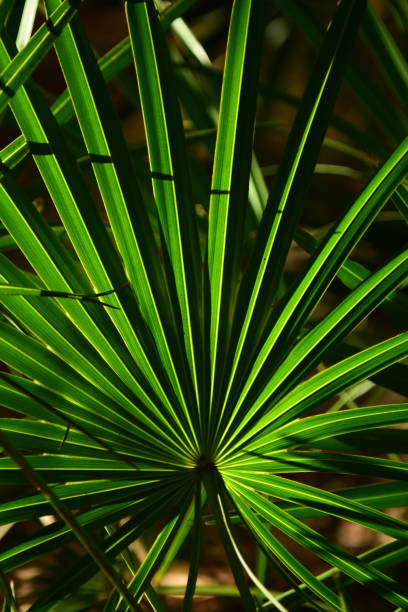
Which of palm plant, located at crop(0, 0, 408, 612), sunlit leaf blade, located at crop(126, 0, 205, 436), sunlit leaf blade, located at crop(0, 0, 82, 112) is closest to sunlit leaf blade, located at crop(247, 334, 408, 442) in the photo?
palm plant, located at crop(0, 0, 408, 612)

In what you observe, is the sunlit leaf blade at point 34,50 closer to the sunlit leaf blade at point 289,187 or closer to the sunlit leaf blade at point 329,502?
the sunlit leaf blade at point 289,187

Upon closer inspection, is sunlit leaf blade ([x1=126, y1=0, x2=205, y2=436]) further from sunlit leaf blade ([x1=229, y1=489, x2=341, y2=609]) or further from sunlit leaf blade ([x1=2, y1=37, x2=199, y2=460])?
Answer: sunlit leaf blade ([x1=229, y1=489, x2=341, y2=609])

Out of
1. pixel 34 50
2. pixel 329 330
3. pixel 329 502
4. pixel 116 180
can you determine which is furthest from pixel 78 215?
pixel 329 502

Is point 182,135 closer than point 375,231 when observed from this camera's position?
Yes

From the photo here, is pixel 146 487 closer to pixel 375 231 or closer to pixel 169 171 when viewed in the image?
pixel 169 171

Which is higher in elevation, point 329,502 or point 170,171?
point 170,171

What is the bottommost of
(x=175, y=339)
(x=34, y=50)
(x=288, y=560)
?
(x=288, y=560)

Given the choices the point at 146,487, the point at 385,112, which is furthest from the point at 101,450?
the point at 385,112

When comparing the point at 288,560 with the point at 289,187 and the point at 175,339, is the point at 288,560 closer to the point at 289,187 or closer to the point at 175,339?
the point at 175,339
